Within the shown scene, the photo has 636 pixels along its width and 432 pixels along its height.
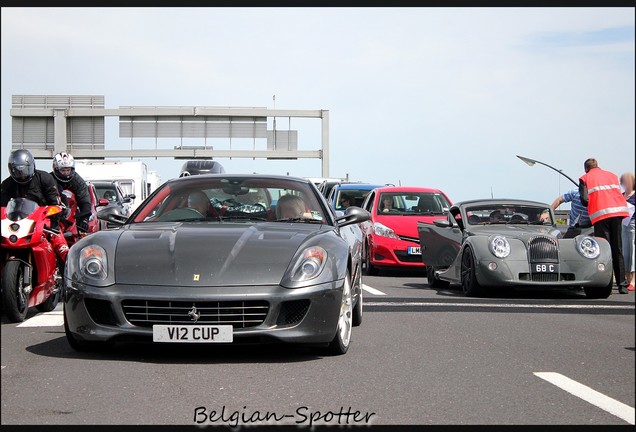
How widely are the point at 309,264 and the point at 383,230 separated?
1181 cm

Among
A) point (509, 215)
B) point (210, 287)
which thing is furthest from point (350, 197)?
point (210, 287)

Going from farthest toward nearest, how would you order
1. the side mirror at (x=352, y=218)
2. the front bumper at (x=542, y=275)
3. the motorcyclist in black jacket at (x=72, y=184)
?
1. the front bumper at (x=542, y=275)
2. the motorcyclist in black jacket at (x=72, y=184)
3. the side mirror at (x=352, y=218)

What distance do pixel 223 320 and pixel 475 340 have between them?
8.46ft

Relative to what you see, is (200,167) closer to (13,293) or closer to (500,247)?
(500,247)

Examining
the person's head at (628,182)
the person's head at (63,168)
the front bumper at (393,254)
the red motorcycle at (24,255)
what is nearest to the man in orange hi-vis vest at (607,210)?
the front bumper at (393,254)

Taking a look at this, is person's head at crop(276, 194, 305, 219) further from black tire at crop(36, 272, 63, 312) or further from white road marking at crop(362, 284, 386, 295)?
white road marking at crop(362, 284, 386, 295)

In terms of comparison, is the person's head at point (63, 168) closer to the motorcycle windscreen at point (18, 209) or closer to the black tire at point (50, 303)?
the black tire at point (50, 303)

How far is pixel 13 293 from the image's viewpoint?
1013 centimetres

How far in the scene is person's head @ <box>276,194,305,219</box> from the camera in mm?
9125

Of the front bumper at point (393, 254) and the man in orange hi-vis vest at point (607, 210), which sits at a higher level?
the man in orange hi-vis vest at point (607, 210)

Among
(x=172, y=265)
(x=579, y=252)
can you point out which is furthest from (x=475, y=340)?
(x=579, y=252)

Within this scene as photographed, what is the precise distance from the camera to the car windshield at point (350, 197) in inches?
970

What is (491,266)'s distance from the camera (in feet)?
46.1

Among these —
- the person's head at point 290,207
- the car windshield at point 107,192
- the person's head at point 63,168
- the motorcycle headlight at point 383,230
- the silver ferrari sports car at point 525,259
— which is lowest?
the silver ferrari sports car at point 525,259
